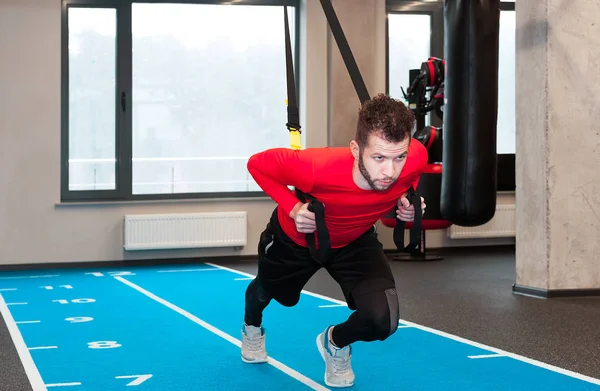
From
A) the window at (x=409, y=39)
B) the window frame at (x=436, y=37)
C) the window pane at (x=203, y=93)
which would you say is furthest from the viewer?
the window at (x=409, y=39)

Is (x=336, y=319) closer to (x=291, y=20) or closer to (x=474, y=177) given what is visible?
(x=474, y=177)

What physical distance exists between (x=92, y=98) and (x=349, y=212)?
5799 millimetres

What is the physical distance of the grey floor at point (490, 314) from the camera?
3.76 metres

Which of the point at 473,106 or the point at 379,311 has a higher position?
the point at 473,106

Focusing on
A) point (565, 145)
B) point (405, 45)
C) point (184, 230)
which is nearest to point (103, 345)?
point (565, 145)

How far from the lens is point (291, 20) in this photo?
342 inches

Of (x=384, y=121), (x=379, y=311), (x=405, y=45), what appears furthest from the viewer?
(x=405, y=45)

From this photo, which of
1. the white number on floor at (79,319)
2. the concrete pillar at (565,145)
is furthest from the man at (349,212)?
Result: the concrete pillar at (565,145)

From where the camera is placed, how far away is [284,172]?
9.70 ft

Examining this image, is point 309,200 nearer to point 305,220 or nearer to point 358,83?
point 305,220

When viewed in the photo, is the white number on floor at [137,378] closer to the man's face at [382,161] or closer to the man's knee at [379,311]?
the man's knee at [379,311]

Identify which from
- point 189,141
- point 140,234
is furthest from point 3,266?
point 189,141

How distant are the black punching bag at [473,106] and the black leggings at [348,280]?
208 centimetres

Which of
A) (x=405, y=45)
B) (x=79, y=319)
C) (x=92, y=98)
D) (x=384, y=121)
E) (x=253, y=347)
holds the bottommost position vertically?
(x=79, y=319)
